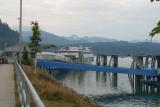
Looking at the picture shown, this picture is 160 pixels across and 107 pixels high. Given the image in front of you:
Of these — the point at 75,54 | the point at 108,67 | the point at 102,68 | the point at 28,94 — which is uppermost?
the point at 28,94

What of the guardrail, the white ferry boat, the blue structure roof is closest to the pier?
the blue structure roof

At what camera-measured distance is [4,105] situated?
15367 millimetres

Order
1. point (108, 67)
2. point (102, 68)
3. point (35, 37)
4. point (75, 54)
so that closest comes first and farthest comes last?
1. point (35, 37)
2. point (102, 68)
3. point (108, 67)
4. point (75, 54)

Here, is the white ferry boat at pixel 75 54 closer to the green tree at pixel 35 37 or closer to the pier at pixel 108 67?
the pier at pixel 108 67

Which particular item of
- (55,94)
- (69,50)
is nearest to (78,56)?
(69,50)

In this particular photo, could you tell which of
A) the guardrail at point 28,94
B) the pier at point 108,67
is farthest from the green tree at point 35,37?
the guardrail at point 28,94

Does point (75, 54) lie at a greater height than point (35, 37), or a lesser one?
lesser

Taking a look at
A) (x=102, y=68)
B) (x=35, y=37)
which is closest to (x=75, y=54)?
(x=102, y=68)

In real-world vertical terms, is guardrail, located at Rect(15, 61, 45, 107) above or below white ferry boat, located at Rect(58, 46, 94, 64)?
above

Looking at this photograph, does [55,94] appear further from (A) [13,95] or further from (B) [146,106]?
(B) [146,106]

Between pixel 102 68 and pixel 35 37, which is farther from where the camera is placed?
pixel 102 68

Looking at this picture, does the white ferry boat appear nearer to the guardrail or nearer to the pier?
the pier

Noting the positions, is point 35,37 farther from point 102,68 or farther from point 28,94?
point 28,94

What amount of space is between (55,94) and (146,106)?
3033 centimetres
